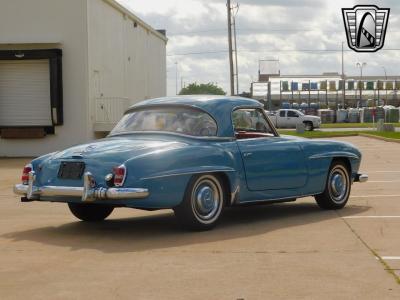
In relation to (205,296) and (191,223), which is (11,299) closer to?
(205,296)

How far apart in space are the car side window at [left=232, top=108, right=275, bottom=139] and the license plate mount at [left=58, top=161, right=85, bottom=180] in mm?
2054

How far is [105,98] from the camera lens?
27.3 metres

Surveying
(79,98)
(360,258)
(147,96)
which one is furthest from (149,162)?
(147,96)

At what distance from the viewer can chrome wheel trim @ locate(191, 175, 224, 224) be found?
8.25 metres

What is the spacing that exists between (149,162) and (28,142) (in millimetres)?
18500

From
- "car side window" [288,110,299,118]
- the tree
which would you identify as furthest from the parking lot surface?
the tree

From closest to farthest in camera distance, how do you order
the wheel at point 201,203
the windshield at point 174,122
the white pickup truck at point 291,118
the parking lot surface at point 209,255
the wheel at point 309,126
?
the parking lot surface at point 209,255, the wheel at point 201,203, the windshield at point 174,122, the wheel at point 309,126, the white pickup truck at point 291,118

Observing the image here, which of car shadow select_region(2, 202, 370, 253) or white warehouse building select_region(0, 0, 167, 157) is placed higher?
white warehouse building select_region(0, 0, 167, 157)

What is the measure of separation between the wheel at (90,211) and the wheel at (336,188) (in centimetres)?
286

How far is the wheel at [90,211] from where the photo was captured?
30.3ft

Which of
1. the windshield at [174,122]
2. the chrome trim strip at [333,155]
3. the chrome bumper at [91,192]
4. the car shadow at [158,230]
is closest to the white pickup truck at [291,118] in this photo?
the chrome trim strip at [333,155]

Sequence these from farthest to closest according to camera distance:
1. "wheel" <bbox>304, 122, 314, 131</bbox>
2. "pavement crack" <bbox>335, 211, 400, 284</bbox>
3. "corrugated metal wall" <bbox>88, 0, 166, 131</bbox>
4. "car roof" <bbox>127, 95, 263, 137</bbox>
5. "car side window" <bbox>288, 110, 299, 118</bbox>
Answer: "car side window" <bbox>288, 110, 299, 118</bbox>
"wheel" <bbox>304, 122, 314, 131</bbox>
"corrugated metal wall" <bbox>88, 0, 166, 131</bbox>
"car roof" <bbox>127, 95, 263, 137</bbox>
"pavement crack" <bbox>335, 211, 400, 284</bbox>

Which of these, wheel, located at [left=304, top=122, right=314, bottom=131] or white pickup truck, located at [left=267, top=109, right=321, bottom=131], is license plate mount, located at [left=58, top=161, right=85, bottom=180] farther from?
white pickup truck, located at [left=267, top=109, right=321, bottom=131]

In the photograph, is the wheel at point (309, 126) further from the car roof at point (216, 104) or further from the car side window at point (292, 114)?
the car roof at point (216, 104)
